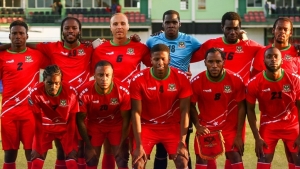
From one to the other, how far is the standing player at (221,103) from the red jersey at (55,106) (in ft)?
5.10

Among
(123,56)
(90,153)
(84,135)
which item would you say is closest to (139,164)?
(90,153)

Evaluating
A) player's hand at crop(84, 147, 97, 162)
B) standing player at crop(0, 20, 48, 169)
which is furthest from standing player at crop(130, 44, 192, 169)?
standing player at crop(0, 20, 48, 169)

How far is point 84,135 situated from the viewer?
26.1ft

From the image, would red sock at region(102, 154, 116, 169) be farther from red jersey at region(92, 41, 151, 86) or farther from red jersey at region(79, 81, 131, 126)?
red jersey at region(92, 41, 151, 86)

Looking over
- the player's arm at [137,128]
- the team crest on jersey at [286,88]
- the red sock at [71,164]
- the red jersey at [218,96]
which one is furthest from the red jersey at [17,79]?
the team crest on jersey at [286,88]

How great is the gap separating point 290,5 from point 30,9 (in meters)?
16.3

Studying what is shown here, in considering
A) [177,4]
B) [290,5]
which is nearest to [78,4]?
[177,4]

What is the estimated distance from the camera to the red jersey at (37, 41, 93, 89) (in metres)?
8.62

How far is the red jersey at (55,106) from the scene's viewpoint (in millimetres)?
7953

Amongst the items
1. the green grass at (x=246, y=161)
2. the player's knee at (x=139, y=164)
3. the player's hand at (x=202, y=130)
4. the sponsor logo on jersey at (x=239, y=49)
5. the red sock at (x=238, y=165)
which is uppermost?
the sponsor logo on jersey at (x=239, y=49)

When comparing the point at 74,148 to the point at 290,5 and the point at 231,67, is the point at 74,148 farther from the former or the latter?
the point at 290,5

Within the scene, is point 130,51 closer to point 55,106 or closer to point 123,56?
point 123,56

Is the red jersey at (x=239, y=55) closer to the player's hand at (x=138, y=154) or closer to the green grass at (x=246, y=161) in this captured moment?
the player's hand at (x=138, y=154)

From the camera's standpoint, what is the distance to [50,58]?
8.87 meters
